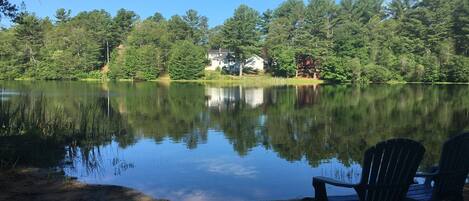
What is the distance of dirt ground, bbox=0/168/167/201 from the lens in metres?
6.41

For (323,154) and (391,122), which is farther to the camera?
(391,122)

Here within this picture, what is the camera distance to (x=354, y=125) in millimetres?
19375

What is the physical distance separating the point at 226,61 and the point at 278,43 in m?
9.22

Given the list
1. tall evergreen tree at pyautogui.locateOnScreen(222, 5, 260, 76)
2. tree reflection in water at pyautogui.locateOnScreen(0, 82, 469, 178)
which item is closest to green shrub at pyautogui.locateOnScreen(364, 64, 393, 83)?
tall evergreen tree at pyautogui.locateOnScreen(222, 5, 260, 76)

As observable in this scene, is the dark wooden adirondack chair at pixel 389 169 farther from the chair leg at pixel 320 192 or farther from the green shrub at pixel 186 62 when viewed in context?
the green shrub at pixel 186 62

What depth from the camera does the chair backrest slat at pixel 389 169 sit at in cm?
414

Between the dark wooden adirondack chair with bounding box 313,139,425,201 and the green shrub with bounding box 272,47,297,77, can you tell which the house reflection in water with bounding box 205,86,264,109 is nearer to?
the dark wooden adirondack chair with bounding box 313,139,425,201

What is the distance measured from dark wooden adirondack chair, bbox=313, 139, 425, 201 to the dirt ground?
11.5ft

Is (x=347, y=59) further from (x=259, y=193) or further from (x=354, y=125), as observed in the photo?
(x=259, y=193)

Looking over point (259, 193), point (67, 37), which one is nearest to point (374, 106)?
point (259, 193)

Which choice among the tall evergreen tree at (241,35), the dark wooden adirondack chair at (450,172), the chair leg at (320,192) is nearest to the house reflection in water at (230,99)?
the chair leg at (320,192)

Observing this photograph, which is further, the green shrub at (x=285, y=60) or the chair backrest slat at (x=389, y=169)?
the green shrub at (x=285, y=60)

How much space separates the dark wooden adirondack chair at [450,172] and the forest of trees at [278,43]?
61.4m

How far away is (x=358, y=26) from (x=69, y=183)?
66.5m
